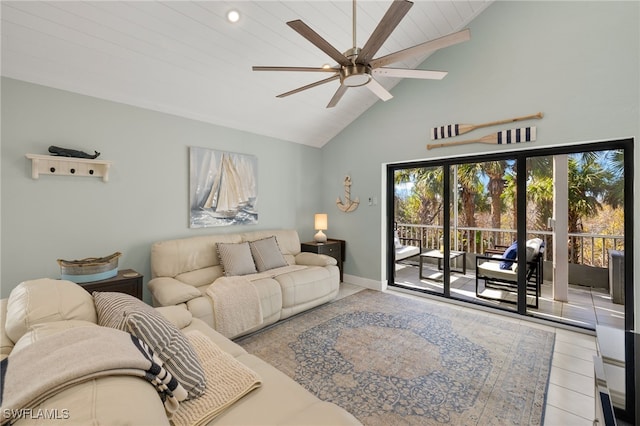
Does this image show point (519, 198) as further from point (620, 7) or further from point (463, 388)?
point (463, 388)

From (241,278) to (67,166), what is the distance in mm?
2019

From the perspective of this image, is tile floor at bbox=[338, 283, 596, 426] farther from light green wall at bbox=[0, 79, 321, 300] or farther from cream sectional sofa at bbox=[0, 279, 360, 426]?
light green wall at bbox=[0, 79, 321, 300]

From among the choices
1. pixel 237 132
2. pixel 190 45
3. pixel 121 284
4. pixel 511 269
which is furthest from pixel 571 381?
pixel 237 132

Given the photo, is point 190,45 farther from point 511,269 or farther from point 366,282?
point 511,269

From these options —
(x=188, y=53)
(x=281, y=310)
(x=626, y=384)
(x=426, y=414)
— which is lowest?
(x=426, y=414)

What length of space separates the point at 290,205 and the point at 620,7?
4.48 metres

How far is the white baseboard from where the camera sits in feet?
14.8

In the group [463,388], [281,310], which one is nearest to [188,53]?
[281,310]

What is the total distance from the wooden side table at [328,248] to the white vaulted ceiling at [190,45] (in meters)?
2.20

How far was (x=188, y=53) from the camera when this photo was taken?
2.80 meters

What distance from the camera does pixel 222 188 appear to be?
3938 mm

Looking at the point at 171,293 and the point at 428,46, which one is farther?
the point at 171,293

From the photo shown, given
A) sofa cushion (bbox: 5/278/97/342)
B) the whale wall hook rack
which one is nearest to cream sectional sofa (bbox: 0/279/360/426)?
sofa cushion (bbox: 5/278/97/342)

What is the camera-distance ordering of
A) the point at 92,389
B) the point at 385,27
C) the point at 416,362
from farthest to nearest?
the point at 416,362
the point at 385,27
the point at 92,389
